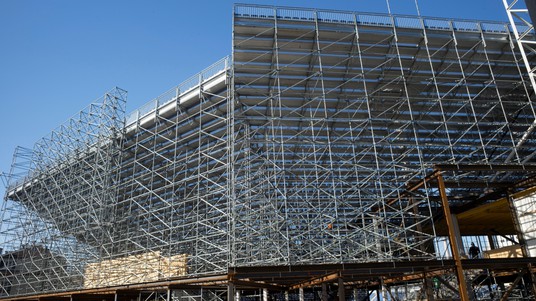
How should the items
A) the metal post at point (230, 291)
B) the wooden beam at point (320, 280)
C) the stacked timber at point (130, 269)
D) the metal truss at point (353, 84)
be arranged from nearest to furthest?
the metal post at point (230, 291) → the wooden beam at point (320, 280) → the metal truss at point (353, 84) → the stacked timber at point (130, 269)

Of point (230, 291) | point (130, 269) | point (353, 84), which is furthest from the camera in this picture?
point (130, 269)

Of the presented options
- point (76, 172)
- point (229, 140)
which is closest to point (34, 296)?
point (76, 172)

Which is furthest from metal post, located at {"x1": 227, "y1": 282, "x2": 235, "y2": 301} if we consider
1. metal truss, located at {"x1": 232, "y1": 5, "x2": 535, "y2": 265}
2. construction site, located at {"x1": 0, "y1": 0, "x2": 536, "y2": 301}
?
metal truss, located at {"x1": 232, "y1": 5, "x2": 535, "y2": 265}

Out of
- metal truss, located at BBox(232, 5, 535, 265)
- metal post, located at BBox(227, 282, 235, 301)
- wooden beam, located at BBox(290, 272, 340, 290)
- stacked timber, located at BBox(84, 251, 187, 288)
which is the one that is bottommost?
metal post, located at BBox(227, 282, 235, 301)

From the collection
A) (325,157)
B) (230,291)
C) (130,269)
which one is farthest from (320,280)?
(130,269)

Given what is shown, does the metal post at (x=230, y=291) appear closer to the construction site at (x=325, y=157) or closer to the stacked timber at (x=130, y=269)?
the construction site at (x=325, y=157)

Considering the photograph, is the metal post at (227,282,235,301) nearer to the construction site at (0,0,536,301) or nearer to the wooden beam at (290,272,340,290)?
the construction site at (0,0,536,301)

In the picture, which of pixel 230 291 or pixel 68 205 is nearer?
pixel 230 291

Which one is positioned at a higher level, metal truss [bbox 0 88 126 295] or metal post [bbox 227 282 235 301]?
metal truss [bbox 0 88 126 295]

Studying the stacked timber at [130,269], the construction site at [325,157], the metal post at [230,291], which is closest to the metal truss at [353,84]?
the construction site at [325,157]

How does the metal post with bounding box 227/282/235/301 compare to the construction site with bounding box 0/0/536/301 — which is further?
the construction site with bounding box 0/0/536/301

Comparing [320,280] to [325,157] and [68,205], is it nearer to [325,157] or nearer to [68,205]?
[325,157]

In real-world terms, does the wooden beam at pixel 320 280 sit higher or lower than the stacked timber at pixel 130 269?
lower

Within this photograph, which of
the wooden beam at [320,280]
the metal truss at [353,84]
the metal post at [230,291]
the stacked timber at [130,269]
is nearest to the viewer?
the metal post at [230,291]
